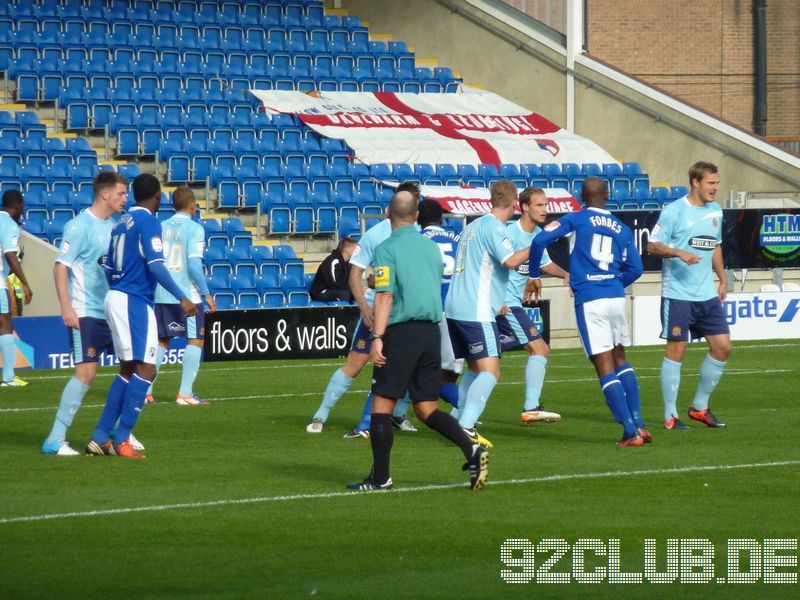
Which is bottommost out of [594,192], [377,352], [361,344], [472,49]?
[361,344]

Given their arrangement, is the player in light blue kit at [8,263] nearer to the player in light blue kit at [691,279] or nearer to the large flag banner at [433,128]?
the player in light blue kit at [691,279]

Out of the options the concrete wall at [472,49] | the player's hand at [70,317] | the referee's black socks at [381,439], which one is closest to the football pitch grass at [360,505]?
the referee's black socks at [381,439]

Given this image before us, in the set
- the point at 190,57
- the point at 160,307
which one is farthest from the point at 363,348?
the point at 190,57

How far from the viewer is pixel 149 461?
10.5 m

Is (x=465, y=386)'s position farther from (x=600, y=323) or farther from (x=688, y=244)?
(x=688, y=244)

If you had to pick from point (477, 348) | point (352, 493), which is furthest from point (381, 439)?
point (477, 348)

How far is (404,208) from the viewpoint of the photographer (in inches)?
349

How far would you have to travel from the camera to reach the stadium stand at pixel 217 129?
2373cm

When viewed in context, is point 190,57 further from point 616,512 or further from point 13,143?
point 616,512

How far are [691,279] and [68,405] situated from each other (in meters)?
5.20

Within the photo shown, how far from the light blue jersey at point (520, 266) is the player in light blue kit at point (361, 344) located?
1.28 m

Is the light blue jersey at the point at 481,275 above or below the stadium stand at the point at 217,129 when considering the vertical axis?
below

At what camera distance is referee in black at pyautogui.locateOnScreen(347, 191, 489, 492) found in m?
8.80

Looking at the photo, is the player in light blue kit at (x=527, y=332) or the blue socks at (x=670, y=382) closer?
the blue socks at (x=670, y=382)
